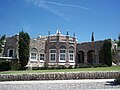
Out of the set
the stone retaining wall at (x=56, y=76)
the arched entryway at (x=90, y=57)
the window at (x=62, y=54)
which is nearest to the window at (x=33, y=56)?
the window at (x=62, y=54)

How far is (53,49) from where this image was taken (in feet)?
130

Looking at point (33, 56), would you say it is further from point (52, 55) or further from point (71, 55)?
point (71, 55)

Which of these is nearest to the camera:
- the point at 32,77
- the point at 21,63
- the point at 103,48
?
the point at 32,77

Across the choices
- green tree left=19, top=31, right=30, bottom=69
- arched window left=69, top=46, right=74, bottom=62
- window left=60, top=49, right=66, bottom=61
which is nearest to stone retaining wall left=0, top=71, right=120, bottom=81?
green tree left=19, top=31, right=30, bottom=69

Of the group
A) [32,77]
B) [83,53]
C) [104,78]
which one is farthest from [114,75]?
[83,53]

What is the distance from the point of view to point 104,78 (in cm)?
2114

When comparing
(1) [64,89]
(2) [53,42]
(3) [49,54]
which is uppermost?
(2) [53,42]

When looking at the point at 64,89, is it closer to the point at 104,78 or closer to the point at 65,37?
the point at 104,78

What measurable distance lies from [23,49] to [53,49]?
715 centimetres

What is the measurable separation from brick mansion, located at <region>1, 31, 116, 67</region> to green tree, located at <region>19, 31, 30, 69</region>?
1467 mm

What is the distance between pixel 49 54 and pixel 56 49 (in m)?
1.75

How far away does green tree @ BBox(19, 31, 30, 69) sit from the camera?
34750 mm

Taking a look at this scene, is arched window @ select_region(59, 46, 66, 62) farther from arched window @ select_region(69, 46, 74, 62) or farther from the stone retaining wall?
the stone retaining wall

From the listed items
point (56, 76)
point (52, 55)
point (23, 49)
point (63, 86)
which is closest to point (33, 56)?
point (23, 49)
